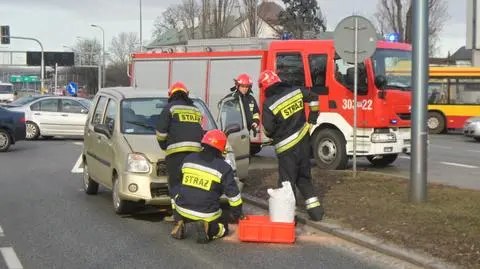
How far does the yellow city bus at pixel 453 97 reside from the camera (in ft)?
90.7

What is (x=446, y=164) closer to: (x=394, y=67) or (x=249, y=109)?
(x=394, y=67)

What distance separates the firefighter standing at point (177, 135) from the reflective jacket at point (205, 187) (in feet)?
1.98

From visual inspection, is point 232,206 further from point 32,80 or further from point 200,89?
A: point 32,80

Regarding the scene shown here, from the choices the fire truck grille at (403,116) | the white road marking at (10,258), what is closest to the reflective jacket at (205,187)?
the white road marking at (10,258)

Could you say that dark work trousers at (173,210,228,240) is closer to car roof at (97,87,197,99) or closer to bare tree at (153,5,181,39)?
car roof at (97,87,197,99)

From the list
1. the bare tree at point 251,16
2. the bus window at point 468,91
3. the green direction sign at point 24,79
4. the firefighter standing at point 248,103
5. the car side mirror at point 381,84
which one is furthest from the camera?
the green direction sign at point 24,79

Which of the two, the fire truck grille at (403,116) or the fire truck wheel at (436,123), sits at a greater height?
the fire truck grille at (403,116)

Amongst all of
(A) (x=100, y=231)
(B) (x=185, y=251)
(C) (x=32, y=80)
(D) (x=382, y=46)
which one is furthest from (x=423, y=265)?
(C) (x=32, y=80)

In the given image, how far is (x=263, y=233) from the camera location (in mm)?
7172

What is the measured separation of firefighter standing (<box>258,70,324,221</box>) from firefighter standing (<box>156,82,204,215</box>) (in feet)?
2.88

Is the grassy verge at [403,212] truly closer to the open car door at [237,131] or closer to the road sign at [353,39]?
the open car door at [237,131]

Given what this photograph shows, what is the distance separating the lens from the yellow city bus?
2764cm

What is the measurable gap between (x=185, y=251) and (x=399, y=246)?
2.21 m

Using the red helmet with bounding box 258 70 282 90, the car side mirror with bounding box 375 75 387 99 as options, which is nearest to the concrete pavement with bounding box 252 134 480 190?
the car side mirror with bounding box 375 75 387 99
